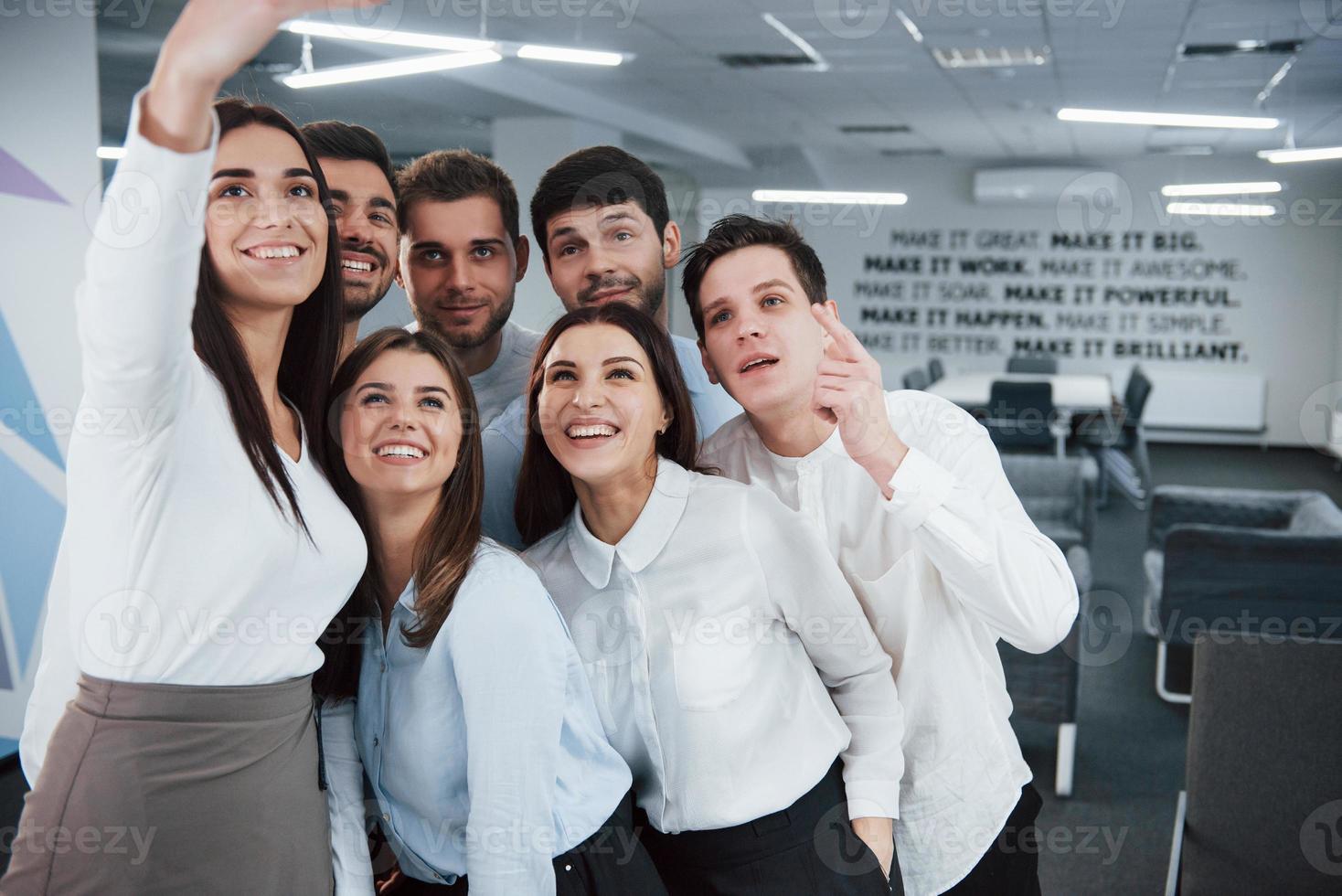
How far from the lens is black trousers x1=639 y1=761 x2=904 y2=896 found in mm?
1484

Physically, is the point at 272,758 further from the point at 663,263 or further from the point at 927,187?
the point at 927,187

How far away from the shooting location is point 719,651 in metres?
1.49

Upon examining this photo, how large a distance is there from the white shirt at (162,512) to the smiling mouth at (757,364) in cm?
66

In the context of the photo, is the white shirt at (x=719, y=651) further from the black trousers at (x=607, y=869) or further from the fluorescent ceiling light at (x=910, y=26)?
the fluorescent ceiling light at (x=910, y=26)

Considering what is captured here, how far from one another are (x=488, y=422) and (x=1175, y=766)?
3.33m

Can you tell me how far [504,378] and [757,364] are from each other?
0.62 m

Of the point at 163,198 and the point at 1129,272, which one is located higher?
the point at 1129,272

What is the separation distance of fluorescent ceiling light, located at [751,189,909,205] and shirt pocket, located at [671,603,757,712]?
10.8m

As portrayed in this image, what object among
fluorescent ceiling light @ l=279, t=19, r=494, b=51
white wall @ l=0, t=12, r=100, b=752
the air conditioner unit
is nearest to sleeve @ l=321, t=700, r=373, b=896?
white wall @ l=0, t=12, r=100, b=752

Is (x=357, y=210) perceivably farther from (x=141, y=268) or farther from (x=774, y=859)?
(x=774, y=859)

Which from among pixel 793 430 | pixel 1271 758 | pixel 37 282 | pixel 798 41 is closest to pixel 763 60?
pixel 798 41

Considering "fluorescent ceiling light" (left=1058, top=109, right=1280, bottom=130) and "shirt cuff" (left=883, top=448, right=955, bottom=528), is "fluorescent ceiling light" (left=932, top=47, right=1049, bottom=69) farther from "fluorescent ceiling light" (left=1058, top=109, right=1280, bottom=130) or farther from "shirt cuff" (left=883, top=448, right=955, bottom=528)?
"shirt cuff" (left=883, top=448, right=955, bottom=528)

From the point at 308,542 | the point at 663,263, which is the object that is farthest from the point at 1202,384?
the point at 308,542

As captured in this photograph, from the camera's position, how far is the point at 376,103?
666cm
